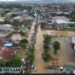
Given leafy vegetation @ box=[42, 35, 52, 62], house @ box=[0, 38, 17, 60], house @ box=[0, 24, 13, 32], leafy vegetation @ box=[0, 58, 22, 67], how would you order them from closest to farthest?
leafy vegetation @ box=[0, 58, 22, 67] < leafy vegetation @ box=[42, 35, 52, 62] < house @ box=[0, 38, 17, 60] < house @ box=[0, 24, 13, 32]

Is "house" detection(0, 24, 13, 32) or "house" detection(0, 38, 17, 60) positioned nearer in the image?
"house" detection(0, 38, 17, 60)

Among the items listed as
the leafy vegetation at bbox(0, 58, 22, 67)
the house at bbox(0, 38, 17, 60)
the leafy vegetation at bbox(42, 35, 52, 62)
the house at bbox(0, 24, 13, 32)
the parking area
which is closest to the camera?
the leafy vegetation at bbox(0, 58, 22, 67)

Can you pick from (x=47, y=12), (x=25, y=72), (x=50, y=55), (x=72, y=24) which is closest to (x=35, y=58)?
(x=50, y=55)

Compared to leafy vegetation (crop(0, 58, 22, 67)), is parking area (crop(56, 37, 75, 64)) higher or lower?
lower

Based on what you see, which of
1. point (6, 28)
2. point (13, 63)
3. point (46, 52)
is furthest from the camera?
point (6, 28)

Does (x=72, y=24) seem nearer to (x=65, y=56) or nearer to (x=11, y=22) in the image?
(x=11, y=22)

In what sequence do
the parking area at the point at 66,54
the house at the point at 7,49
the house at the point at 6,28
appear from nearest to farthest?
the parking area at the point at 66,54 → the house at the point at 7,49 → the house at the point at 6,28

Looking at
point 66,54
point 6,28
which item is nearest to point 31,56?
point 66,54

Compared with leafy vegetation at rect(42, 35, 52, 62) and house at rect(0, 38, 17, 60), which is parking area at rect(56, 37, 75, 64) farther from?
house at rect(0, 38, 17, 60)

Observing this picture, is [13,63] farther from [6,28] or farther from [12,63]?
[6,28]

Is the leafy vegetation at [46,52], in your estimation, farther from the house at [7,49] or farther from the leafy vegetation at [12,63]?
the house at [7,49]

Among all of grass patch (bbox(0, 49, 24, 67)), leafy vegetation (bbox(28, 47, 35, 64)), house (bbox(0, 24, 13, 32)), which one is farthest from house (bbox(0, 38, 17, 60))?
house (bbox(0, 24, 13, 32))

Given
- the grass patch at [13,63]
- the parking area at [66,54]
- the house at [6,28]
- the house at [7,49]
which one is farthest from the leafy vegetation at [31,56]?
the house at [6,28]
